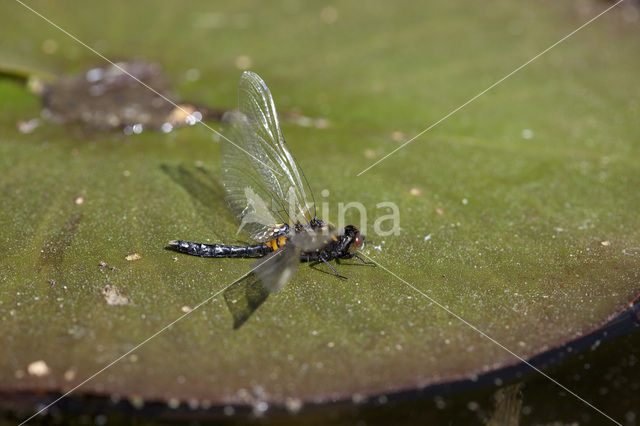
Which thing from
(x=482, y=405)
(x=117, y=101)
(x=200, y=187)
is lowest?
(x=482, y=405)

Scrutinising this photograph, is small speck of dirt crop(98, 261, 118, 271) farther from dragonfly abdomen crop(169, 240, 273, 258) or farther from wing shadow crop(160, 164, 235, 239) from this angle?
wing shadow crop(160, 164, 235, 239)

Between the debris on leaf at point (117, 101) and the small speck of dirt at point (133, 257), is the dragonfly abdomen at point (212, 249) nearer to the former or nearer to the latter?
the small speck of dirt at point (133, 257)

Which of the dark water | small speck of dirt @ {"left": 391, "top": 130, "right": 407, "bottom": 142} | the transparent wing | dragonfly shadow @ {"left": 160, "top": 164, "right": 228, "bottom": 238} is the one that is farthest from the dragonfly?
the dark water

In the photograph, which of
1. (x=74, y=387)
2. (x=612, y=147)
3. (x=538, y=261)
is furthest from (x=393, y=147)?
(x=74, y=387)

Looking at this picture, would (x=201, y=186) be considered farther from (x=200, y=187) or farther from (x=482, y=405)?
(x=482, y=405)

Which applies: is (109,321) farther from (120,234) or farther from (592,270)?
(592,270)

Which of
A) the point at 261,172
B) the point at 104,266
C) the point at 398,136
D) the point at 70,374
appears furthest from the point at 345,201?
the point at 70,374
